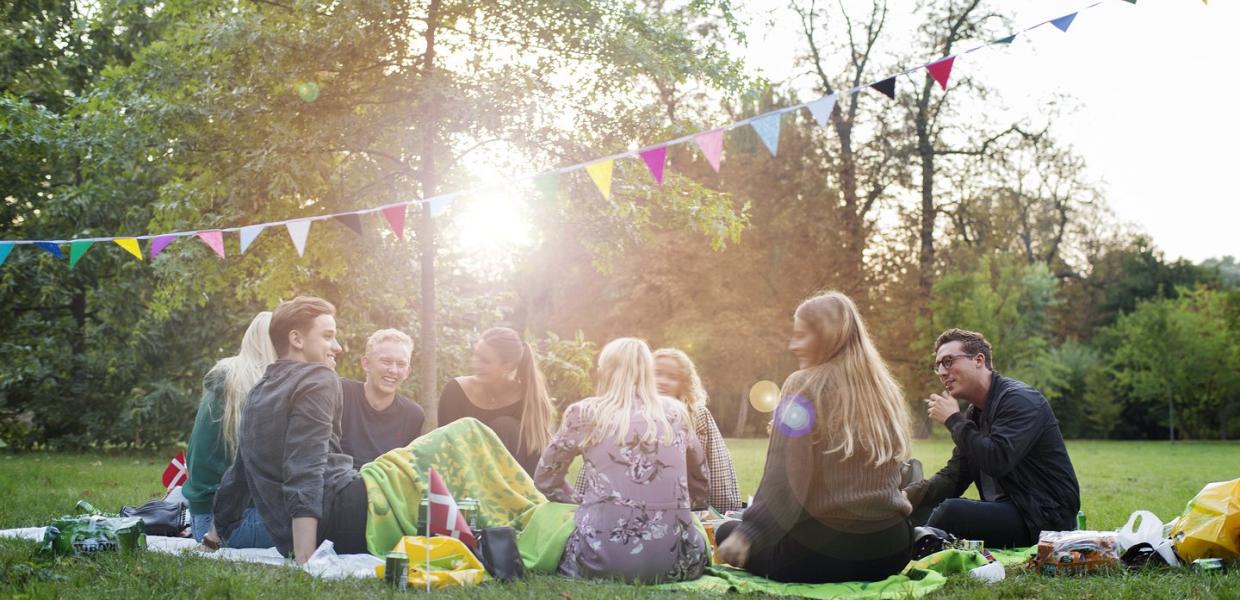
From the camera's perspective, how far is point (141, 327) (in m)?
15.6

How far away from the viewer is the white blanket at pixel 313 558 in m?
4.68

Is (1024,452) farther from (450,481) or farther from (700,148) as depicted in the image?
(700,148)

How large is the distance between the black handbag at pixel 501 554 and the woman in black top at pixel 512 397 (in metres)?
1.84

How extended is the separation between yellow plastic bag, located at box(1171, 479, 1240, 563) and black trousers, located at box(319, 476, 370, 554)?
4109 millimetres

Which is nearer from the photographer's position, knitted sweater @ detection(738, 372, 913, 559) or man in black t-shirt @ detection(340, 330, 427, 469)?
knitted sweater @ detection(738, 372, 913, 559)

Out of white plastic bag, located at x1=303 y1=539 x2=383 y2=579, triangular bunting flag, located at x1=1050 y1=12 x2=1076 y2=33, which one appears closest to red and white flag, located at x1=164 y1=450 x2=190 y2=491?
white plastic bag, located at x1=303 y1=539 x2=383 y2=579

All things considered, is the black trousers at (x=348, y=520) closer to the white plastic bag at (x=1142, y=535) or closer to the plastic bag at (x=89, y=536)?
the plastic bag at (x=89, y=536)

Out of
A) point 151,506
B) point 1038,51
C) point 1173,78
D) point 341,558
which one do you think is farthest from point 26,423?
point 1038,51

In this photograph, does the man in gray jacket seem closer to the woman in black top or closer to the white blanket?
the white blanket

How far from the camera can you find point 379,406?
622 cm

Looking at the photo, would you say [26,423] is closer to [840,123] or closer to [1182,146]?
[840,123]

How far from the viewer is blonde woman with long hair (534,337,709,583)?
183 inches

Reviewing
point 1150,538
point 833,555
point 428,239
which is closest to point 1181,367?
point 428,239

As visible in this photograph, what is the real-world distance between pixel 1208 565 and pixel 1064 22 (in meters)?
3.44
